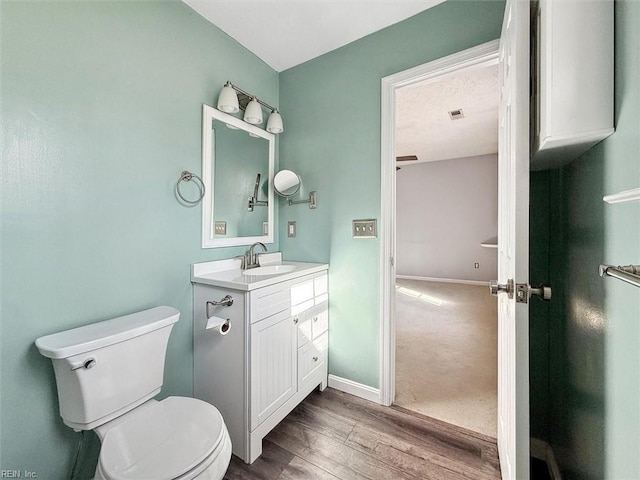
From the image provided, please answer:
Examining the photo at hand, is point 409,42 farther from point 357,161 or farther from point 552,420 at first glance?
point 552,420

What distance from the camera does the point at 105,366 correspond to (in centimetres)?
103

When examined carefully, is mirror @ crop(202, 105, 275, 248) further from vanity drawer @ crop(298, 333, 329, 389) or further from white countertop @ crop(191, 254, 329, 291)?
vanity drawer @ crop(298, 333, 329, 389)

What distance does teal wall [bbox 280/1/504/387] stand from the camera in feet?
5.72

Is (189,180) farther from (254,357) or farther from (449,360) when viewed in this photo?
(449,360)

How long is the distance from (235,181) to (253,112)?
507 mm

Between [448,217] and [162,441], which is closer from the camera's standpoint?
[162,441]

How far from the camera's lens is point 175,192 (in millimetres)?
1514

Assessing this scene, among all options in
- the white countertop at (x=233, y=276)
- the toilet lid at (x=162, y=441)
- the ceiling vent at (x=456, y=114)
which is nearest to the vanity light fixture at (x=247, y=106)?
the white countertop at (x=233, y=276)

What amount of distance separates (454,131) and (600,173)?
12.1 ft

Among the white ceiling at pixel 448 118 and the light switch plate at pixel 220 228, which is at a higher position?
the white ceiling at pixel 448 118

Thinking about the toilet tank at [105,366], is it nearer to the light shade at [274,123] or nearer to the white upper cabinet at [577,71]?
the light shade at [274,123]

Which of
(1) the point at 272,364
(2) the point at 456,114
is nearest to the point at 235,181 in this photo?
(1) the point at 272,364

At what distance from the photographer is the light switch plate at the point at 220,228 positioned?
5.77 feet

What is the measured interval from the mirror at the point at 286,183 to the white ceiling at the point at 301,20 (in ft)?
3.00
